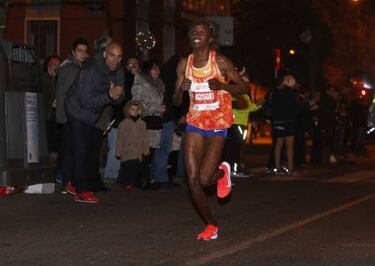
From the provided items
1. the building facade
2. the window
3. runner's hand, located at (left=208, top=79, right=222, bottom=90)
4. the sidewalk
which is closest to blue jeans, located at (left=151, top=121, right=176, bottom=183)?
the sidewalk

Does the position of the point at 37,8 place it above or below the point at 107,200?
above

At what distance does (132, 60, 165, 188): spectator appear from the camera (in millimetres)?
12398

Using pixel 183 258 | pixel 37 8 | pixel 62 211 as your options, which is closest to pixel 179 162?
pixel 62 211

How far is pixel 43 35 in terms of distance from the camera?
3231 centimetres

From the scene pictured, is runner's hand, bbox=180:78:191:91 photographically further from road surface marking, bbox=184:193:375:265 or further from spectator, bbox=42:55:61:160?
spectator, bbox=42:55:61:160

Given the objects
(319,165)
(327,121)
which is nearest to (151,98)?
(319,165)

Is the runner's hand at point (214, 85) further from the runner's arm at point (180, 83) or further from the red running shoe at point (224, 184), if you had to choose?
the red running shoe at point (224, 184)

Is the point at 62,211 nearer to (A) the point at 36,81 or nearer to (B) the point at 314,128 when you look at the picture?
(A) the point at 36,81

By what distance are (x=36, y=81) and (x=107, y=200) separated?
206cm

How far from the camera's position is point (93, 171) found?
455 inches

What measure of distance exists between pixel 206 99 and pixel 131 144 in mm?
4295

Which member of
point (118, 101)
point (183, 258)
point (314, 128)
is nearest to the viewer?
point (183, 258)

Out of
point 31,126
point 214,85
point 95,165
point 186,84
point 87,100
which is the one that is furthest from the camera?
point 31,126

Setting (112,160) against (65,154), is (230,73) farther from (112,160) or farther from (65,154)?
(112,160)
